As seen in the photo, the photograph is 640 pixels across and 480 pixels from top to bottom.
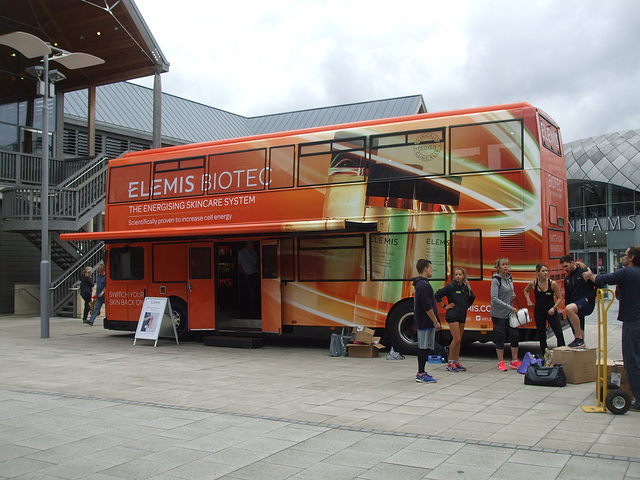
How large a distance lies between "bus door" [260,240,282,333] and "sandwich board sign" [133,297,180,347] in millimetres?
2189

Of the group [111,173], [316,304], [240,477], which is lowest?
[240,477]

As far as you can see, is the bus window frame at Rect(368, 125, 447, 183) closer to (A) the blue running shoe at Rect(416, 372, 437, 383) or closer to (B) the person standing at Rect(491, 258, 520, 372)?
(B) the person standing at Rect(491, 258, 520, 372)

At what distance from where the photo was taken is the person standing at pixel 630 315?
676 centimetres

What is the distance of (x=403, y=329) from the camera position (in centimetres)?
1186

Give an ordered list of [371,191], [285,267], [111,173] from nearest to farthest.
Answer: [371,191] < [285,267] < [111,173]

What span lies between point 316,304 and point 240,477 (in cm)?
797

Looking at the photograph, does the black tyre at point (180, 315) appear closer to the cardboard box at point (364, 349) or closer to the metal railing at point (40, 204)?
the cardboard box at point (364, 349)

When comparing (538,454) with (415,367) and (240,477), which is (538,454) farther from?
(415,367)

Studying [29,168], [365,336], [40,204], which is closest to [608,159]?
[29,168]

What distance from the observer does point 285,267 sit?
1323cm

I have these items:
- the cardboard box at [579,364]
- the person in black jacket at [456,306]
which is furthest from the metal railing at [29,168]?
the cardboard box at [579,364]

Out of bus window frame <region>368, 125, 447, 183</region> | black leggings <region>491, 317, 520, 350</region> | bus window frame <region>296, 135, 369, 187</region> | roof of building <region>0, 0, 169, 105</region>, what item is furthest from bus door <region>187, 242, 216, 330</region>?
roof of building <region>0, 0, 169, 105</region>

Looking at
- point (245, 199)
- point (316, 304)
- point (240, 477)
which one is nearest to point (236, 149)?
point (245, 199)

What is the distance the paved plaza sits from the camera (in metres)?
5.07
